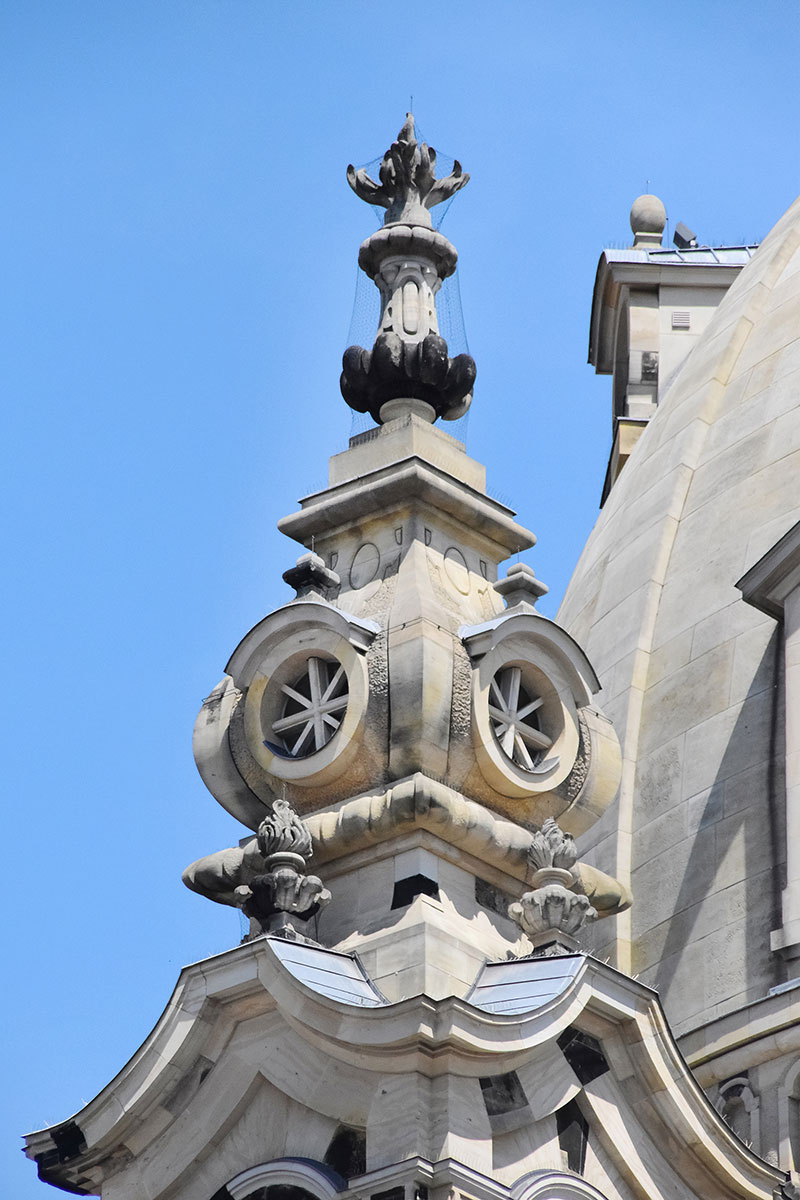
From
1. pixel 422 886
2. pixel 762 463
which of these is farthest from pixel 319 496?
pixel 762 463

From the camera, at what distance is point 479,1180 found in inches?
1078

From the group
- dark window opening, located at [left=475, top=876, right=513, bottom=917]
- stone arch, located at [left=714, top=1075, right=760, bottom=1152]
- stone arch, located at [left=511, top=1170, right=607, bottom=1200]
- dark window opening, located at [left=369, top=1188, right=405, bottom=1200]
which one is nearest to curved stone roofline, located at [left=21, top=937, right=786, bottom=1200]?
stone arch, located at [left=511, top=1170, right=607, bottom=1200]

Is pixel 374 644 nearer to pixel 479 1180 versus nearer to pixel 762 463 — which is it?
pixel 479 1180

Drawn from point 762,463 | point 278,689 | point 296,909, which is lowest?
point 296,909

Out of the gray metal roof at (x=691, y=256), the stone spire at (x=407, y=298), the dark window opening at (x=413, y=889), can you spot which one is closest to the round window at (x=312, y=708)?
the dark window opening at (x=413, y=889)

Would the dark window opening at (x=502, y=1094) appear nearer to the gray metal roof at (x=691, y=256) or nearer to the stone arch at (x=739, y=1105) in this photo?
the stone arch at (x=739, y=1105)

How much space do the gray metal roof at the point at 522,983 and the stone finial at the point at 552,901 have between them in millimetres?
280

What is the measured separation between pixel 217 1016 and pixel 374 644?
3.48 m

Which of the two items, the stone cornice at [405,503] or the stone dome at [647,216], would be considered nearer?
the stone cornice at [405,503]

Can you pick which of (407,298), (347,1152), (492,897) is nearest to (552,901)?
(492,897)

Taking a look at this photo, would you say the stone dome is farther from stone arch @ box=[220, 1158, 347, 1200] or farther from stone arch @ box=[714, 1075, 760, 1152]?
stone arch @ box=[220, 1158, 347, 1200]

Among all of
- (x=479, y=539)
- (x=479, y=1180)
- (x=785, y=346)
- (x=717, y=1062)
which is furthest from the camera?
(x=785, y=346)

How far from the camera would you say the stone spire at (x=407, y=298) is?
32750 millimetres

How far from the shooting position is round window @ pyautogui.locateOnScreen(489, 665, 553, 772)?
30.4m
